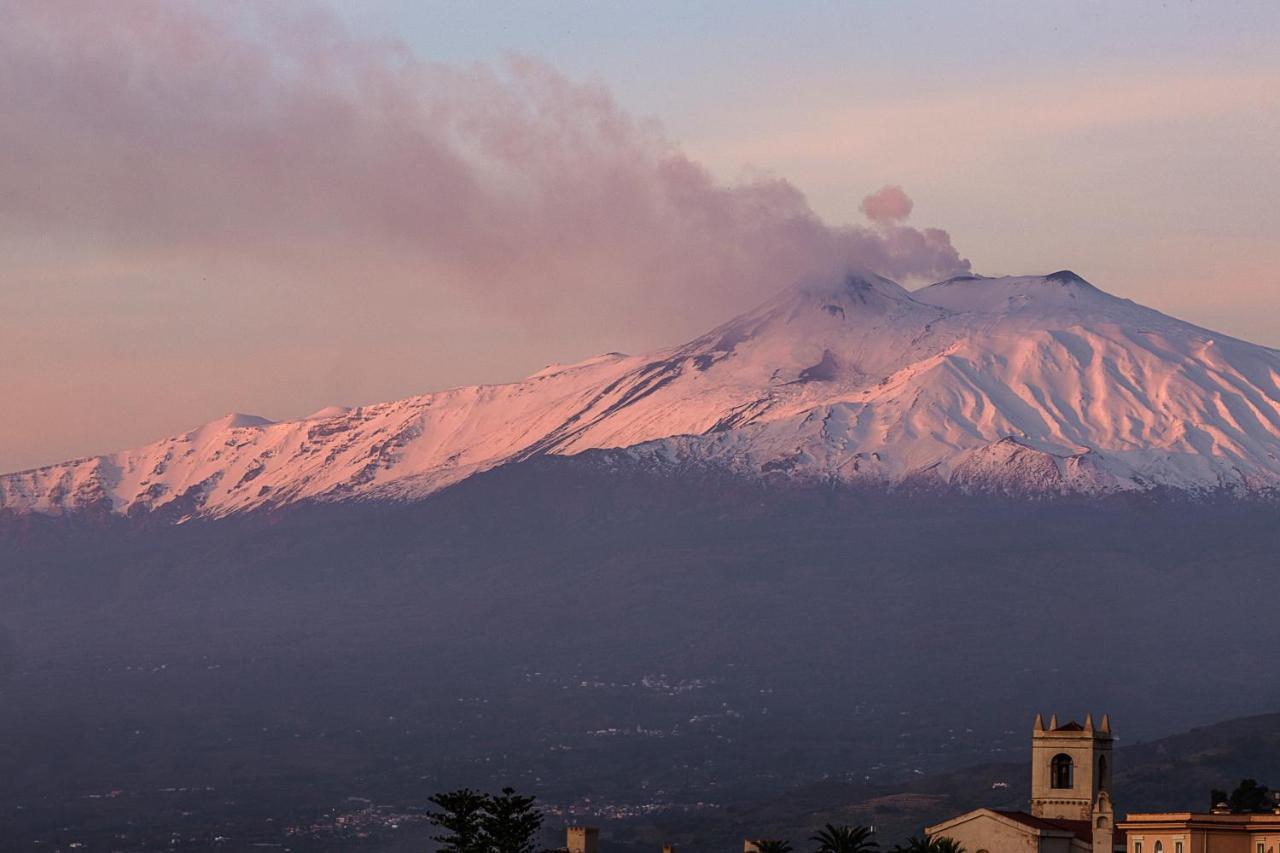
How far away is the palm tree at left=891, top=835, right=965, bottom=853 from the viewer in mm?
122250

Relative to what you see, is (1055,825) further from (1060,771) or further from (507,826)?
(507,826)

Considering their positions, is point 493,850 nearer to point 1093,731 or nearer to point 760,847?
point 760,847

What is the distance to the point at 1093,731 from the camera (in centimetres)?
13925

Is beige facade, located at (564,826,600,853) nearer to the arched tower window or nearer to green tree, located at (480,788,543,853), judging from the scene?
green tree, located at (480,788,543,853)

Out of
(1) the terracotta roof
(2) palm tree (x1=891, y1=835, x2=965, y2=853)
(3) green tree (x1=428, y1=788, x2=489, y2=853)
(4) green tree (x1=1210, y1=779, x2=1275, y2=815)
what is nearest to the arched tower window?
(1) the terracotta roof

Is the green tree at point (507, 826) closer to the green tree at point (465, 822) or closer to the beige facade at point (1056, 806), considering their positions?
the green tree at point (465, 822)

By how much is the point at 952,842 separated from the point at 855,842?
5.98m

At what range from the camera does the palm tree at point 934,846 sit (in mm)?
122250

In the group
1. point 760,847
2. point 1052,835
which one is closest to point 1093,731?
point 1052,835

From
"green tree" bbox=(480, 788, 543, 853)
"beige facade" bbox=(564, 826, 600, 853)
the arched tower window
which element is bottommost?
"green tree" bbox=(480, 788, 543, 853)

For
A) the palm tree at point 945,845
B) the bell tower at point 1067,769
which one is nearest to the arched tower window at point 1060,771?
the bell tower at point 1067,769

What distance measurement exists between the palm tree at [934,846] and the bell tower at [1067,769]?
19.2ft

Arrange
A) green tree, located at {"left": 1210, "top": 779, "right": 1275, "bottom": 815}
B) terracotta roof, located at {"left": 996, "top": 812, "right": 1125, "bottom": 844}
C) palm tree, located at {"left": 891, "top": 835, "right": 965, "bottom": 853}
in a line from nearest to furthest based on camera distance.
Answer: palm tree, located at {"left": 891, "top": 835, "right": 965, "bottom": 853}
terracotta roof, located at {"left": 996, "top": 812, "right": 1125, "bottom": 844}
green tree, located at {"left": 1210, "top": 779, "right": 1275, "bottom": 815}

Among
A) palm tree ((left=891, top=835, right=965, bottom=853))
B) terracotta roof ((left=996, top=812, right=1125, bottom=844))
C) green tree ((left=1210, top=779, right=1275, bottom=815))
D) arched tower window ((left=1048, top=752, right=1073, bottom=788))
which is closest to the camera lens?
palm tree ((left=891, top=835, right=965, bottom=853))
